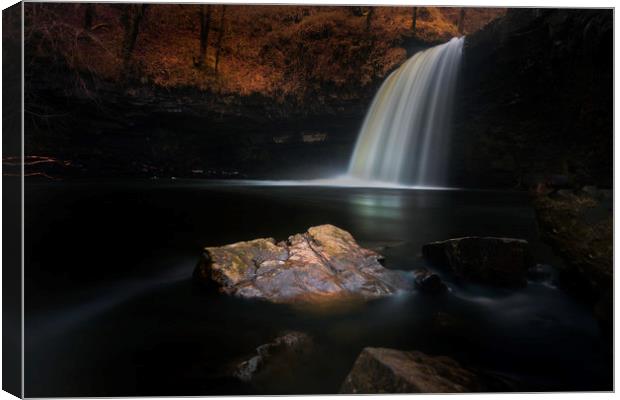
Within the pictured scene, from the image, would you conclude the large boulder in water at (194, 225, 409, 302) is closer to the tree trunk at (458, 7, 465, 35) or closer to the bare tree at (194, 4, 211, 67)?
the bare tree at (194, 4, 211, 67)

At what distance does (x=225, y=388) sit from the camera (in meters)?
1.89

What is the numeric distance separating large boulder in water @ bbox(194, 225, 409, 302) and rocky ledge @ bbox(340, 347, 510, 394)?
374mm

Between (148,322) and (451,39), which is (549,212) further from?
(148,322)

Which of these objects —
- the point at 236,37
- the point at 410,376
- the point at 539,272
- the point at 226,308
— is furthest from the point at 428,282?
the point at 236,37

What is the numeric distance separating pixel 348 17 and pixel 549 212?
1.70 metres

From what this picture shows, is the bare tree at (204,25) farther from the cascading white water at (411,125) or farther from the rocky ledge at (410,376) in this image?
the rocky ledge at (410,376)

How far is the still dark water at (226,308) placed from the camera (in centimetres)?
196

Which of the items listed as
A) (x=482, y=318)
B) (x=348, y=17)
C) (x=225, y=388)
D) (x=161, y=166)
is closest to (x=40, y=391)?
(x=225, y=388)

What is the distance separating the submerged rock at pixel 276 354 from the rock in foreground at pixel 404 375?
0.93 feet

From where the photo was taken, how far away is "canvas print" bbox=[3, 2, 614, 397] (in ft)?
6.56

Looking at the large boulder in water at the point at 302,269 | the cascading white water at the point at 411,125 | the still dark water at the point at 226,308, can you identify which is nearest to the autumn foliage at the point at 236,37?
the cascading white water at the point at 411,125

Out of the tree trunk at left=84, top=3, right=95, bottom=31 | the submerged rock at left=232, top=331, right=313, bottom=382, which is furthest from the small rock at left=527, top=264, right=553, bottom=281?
the tree trunk at left=84, top=3, right=95, bottom=31

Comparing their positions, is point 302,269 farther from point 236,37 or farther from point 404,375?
point 236,37

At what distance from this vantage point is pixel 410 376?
1.92 metres
